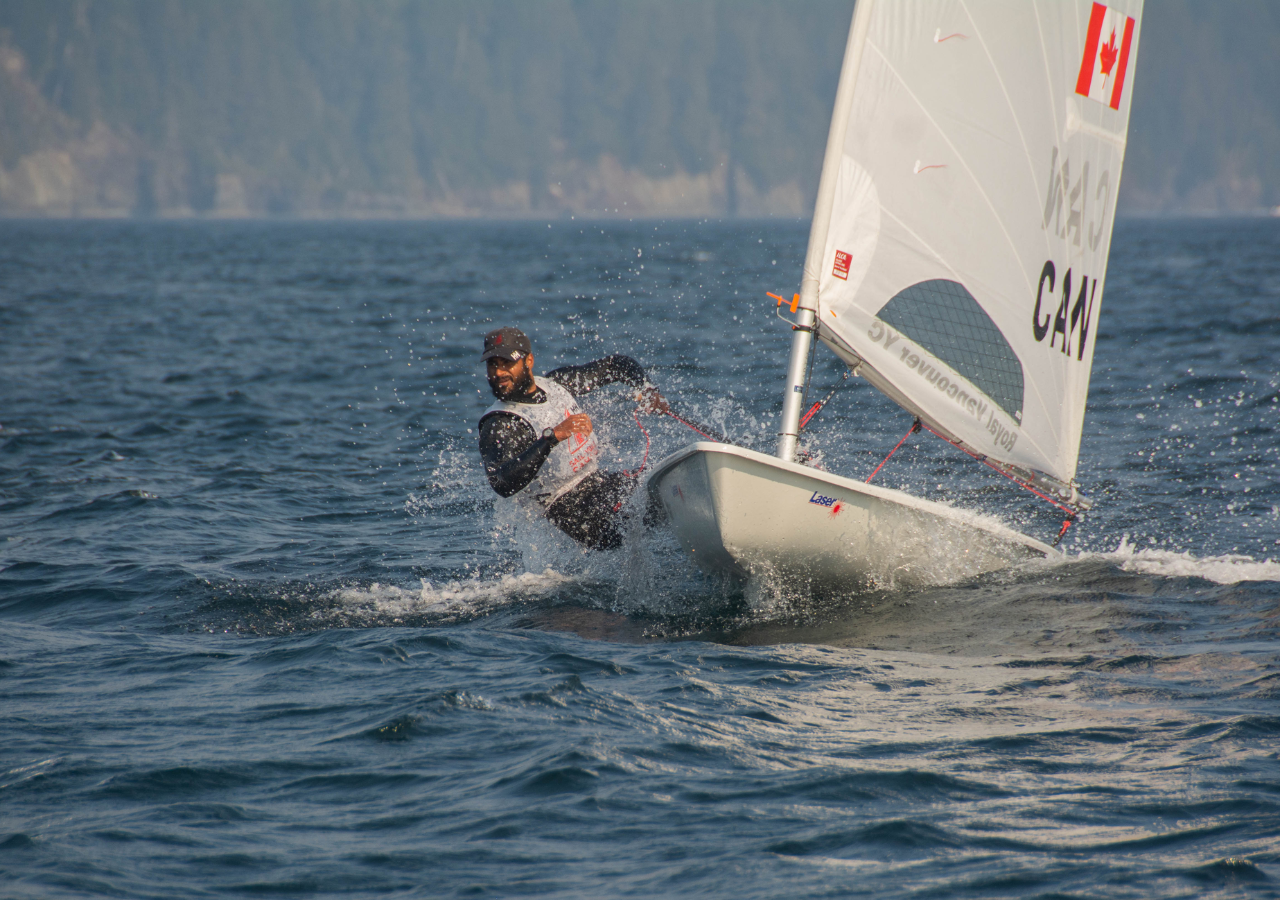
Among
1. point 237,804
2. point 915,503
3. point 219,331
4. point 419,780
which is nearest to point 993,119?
point 915,503

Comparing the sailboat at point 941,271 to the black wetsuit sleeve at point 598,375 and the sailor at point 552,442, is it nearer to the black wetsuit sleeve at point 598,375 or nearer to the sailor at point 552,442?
the sailor at point 552,442

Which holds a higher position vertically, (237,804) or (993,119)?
(993,119)

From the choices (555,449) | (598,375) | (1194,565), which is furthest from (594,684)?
(1194,565)

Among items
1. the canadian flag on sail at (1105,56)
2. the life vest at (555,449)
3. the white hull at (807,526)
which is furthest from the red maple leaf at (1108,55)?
the life vest at (555,449)

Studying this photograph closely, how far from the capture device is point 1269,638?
5992 mm

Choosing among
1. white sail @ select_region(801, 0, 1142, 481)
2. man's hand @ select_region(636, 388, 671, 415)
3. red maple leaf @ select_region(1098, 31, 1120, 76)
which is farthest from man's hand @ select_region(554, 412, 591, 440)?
red maple leaf @ select_region(1098, 31, 1120, 76)

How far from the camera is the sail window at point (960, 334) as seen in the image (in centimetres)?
644

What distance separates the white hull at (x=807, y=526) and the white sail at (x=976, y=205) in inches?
23.2

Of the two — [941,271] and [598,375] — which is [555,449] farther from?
[941,271]

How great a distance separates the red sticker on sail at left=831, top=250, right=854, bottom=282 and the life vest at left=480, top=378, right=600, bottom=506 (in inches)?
66.6

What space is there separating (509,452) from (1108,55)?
4.09 meters

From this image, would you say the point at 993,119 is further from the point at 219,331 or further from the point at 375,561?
the point at 219,331

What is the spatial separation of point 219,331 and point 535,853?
19705 mm

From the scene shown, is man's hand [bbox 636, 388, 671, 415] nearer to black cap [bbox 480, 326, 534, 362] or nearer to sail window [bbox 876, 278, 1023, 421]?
black cap [bbox 480, 326, 534, 362]
